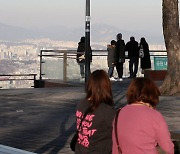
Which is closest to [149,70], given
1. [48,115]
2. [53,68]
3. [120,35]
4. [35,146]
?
[120,35]

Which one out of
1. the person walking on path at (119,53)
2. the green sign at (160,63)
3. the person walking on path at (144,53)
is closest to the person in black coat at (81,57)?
the person walking on path at (119,53)

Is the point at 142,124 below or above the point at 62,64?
below

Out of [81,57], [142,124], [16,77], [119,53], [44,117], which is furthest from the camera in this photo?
[16,77]

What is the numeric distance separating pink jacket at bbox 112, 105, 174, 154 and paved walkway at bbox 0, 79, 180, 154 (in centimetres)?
516

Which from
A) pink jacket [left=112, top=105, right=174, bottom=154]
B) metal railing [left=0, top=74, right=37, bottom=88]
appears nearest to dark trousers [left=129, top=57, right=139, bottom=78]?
metal railing [left=0, top=74, right=37, bottom=88]

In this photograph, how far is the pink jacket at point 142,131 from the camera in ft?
15.2

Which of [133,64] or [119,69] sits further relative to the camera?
[133,64]

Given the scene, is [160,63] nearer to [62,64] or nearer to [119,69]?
[119,69]

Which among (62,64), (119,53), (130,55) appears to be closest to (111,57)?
(119,53)

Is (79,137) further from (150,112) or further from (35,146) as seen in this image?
(35,146)

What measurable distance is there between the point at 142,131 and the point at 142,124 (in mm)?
52

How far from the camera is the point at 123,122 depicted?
4.82 meters

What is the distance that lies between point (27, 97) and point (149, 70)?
8296mm

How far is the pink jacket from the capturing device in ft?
15.2
